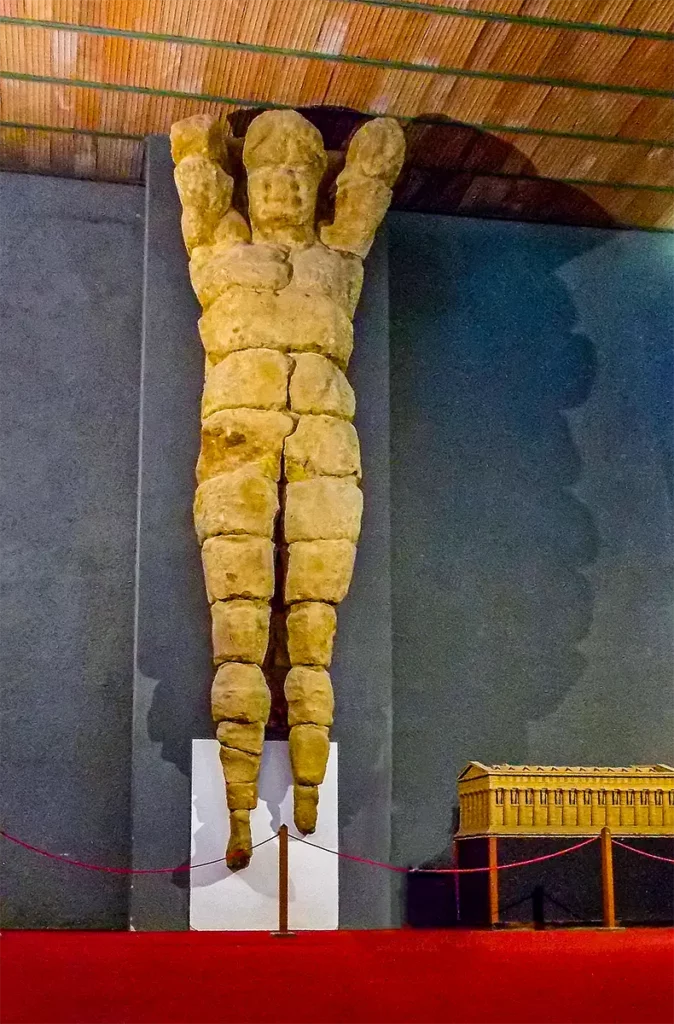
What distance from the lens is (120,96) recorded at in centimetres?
665

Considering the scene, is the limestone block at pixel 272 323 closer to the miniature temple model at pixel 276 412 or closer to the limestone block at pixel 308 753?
the miniature temple model at pixel 276 412

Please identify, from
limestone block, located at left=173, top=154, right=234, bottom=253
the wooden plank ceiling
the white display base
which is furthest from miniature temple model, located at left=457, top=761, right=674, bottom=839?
the wooden plank ceiling

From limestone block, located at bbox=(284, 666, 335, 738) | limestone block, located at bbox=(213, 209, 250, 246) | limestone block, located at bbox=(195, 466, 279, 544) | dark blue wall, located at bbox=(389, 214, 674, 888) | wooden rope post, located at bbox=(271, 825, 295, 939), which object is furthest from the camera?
dark blue wall, located at bbox=(389, 214, 674, 888)

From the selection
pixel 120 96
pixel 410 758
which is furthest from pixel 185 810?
pixel 120 96

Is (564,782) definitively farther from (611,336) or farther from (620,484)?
(611,336)

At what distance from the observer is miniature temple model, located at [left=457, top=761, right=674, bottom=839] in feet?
20.1

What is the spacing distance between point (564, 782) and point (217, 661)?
1.92m

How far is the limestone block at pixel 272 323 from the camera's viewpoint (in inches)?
251

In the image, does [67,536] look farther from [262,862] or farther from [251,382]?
[262,862]

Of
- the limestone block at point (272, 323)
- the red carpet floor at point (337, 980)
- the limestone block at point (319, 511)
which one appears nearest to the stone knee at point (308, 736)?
the limestone block at point (319, 511)

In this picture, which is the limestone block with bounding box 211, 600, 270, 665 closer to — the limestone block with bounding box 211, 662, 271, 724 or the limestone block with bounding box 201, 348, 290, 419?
the limestone block with bounding box 211, 662, 271, 724

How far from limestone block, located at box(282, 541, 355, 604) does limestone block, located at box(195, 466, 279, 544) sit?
0.14 metres

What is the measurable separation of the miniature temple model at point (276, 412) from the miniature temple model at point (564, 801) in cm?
87

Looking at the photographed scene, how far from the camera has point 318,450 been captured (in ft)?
20.8
